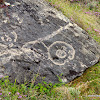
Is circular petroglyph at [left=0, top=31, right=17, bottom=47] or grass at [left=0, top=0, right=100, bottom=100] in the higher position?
circular petroglyph at [left=0, top=31, right=17, bottom=47]

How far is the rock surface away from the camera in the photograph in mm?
2771

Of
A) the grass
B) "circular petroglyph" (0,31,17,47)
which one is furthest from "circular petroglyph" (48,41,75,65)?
"circular petroglyph" (0,31,17,47)

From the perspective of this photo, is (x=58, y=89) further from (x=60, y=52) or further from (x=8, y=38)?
(x=8, y=38)

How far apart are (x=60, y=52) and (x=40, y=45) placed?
53 cm

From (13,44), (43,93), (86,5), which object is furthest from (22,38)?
(86,5)

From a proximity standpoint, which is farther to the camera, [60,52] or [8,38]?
[60,52]

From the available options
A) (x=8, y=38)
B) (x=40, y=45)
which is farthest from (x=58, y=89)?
(x=8, y=38)

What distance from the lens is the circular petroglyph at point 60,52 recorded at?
9.71 feet

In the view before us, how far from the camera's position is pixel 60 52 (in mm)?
3018

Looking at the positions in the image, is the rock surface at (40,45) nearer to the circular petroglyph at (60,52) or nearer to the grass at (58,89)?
the circular petroglyph at (60,52)

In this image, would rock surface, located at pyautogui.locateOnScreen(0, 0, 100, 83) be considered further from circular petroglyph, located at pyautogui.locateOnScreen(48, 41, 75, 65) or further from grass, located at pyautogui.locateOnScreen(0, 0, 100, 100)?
grass, located at pyautogui.locateOnScreen(0, 0, 100, 100)

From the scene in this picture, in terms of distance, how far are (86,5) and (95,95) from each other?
13.1 feet

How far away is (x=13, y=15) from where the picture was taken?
9.83ft

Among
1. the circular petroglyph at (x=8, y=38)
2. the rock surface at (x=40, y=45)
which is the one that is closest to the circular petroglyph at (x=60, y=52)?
the rock surface at (x=40, y=45)
